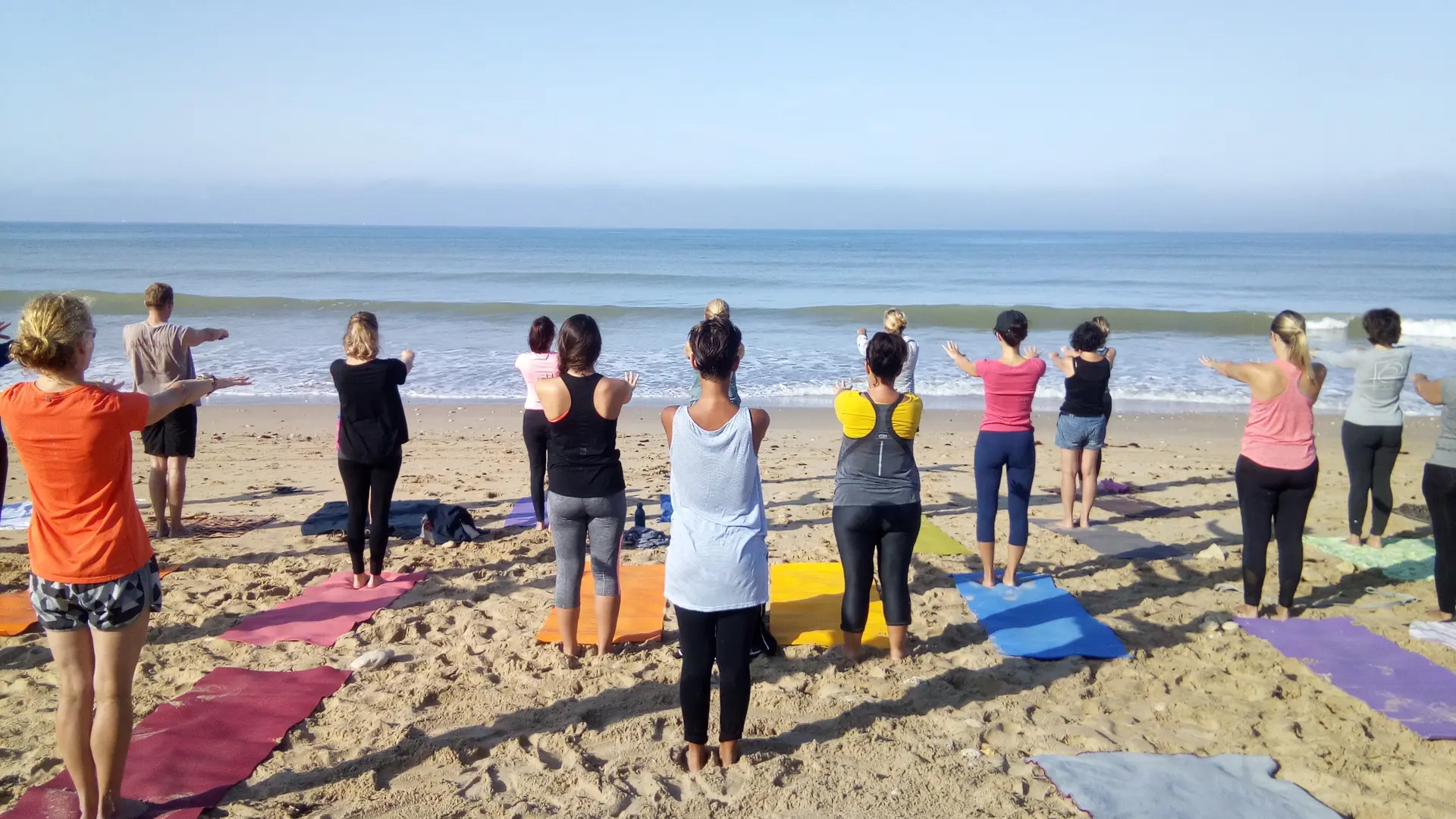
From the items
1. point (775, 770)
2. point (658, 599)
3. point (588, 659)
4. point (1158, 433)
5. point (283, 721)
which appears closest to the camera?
point (775, 770)

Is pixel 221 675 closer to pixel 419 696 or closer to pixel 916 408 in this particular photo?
pixel 419 696

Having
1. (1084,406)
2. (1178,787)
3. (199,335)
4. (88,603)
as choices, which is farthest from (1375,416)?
(199,335)

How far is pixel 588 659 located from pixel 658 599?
2.88ft

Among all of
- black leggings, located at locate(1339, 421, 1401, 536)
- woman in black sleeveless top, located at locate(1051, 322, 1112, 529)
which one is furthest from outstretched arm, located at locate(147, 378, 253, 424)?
black leggings, located at locate(1339, 421, 1401, 536)

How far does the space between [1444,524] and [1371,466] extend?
1433 millimetres

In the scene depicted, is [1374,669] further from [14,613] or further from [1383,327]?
[14,613]

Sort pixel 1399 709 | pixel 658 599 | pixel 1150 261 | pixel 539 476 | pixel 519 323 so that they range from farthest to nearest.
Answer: pixel 1150 261 < pixel 519 323 < pixel 539 476 < pixel 658 599 < pixel 1399 709

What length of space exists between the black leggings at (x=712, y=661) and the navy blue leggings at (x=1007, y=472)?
245 centimetres

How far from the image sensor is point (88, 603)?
2.86 m

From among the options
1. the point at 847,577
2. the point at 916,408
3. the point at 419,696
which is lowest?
the point at 419,696

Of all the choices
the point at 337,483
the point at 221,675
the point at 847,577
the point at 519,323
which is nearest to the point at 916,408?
the point at 847,577

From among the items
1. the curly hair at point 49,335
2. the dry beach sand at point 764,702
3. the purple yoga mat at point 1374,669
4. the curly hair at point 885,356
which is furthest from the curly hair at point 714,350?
the purple yoga mat at point 1374,669

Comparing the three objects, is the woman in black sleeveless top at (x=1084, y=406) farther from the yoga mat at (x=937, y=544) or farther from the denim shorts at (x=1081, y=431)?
the yoga mat at (x=937, y=544)

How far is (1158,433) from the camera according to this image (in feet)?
37.1
